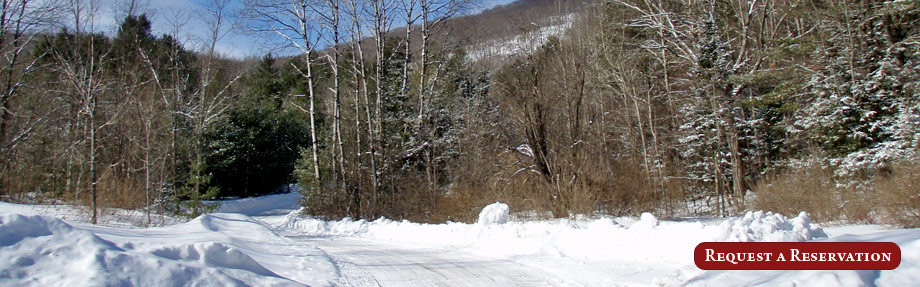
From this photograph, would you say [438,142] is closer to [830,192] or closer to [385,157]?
[385,157]

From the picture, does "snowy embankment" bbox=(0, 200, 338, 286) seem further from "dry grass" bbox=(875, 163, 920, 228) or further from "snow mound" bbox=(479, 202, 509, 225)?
"dry grass" bbox=(875, 163, 920, 228)

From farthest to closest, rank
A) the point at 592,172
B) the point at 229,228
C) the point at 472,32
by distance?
1. the point at 472,32
2. the point at 592,172
3. the point at 229,228

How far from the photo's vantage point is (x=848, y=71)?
16422 mm

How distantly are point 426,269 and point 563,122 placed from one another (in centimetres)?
899

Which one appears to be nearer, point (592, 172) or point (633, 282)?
point (633, 282)

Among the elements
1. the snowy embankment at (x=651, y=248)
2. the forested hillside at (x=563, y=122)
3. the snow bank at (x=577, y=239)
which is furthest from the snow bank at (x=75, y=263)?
the forested hillside at (x=563, y=122)

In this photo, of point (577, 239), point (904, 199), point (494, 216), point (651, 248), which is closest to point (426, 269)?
point (577, 239)

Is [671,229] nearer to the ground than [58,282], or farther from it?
nearer to the ground

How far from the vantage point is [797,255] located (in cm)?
550

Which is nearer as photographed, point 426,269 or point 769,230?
point 769,230

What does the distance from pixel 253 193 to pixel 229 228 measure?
28463 millimetres

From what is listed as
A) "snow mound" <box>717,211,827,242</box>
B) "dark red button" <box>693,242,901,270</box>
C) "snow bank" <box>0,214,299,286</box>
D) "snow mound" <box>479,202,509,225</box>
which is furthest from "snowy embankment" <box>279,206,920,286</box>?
"snow bank" <box>0,214,299,286</box>

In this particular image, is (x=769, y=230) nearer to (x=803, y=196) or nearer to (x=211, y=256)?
(x=211, y=256)

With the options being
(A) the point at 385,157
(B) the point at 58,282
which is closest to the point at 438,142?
(A) the point at 385,157
